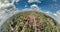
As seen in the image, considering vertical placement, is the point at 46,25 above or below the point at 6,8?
below

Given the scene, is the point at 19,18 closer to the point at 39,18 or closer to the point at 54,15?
the point at 39,18

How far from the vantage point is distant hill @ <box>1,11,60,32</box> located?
162 inches

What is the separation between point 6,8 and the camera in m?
4.27

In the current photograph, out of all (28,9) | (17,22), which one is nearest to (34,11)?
(28,9)

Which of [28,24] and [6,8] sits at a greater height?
[6,8]

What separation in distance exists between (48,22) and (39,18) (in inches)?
7.2

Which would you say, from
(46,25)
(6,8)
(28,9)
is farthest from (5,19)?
(46,25)

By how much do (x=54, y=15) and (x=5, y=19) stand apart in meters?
0.92

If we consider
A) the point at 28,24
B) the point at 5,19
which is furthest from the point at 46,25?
the point at 5,19

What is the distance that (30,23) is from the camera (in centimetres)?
415

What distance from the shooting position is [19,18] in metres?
4.22

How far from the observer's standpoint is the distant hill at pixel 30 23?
13.5ft

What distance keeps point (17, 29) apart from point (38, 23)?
402mm

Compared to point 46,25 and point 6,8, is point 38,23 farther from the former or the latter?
point 6,8
